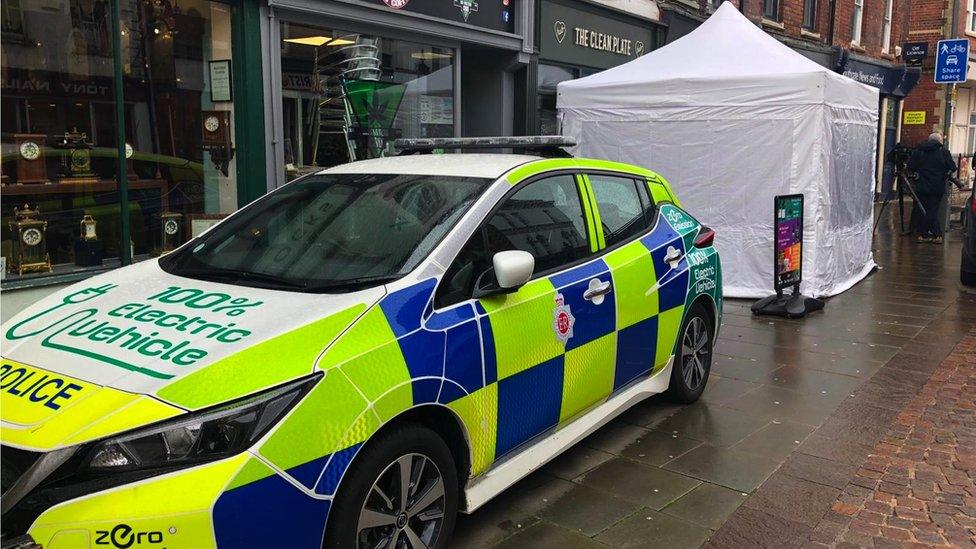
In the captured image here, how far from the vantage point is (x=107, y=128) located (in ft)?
21.1

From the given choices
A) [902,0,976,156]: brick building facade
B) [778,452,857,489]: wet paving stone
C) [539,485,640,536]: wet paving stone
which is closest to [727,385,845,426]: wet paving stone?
[778,452,857,489]: wet paving stone

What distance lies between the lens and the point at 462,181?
3762 mm

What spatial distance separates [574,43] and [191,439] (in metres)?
9.98

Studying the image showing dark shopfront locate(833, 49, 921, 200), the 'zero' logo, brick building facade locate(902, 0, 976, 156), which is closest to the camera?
the 'zero' logo

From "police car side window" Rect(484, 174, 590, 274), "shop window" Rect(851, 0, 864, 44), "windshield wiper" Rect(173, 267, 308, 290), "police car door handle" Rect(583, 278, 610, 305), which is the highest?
"shop window" Rect(851, 0, 864, 44)

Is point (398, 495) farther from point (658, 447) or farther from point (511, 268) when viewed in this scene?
point (658, 447)

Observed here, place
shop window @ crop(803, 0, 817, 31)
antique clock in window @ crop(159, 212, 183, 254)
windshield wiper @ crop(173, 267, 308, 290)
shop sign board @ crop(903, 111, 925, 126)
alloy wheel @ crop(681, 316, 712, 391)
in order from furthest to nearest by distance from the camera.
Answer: shop sign board @ crop(903, 111, 925, 126)
shop window @ crop(803, 0, 817, 31)
antique clock in window @ crop(159, 212, 183, 254)
alloy wheel @ crop(681, 316, 712, 391)
windshield wiper @ crop(173, 267, 308, 290)

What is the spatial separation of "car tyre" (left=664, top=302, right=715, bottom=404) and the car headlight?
321 cm

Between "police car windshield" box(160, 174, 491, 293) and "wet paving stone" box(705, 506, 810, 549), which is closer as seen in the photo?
"police car windshield" box(160, 174, 491, 293)

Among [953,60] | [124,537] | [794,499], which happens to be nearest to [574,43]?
[794,499]

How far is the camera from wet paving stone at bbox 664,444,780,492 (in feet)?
13.8

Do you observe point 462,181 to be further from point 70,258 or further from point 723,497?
point 70,258

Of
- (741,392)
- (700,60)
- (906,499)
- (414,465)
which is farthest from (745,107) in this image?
(414,465)

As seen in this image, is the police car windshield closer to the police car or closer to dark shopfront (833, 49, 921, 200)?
the police car
